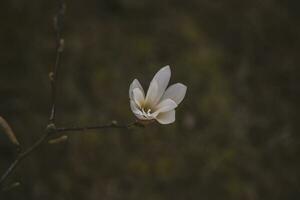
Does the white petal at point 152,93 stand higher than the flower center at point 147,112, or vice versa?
the white petal at point 152,93

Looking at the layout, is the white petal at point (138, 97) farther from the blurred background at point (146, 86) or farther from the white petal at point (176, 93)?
the blurred background at point (146, 86)

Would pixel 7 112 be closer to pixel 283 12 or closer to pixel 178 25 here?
pixel 178 25

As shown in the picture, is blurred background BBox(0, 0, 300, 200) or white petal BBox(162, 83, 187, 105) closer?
white petal BBox(162, 83, 187, 105)

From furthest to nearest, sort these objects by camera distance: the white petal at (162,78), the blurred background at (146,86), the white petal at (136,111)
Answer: the blurred background at (146,86) → the white petal at (162,78) → the white petal at (136,111)

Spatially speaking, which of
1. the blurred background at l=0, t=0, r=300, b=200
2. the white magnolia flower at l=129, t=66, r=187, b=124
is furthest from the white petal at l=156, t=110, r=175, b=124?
the blurred background at l=0, t=0, r=300, b=200

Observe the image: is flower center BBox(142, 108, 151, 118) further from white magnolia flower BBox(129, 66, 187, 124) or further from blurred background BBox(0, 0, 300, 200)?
blurred background BBox(0, 0, 300, 200)

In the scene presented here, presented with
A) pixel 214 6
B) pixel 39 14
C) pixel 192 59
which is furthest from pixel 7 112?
pixel 214 6

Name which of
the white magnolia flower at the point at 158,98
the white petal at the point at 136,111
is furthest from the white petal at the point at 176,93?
the white petal at the point at 136,111
